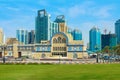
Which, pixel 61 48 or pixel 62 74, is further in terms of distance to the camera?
pixel 61 48

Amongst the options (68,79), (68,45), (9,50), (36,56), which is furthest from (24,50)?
(68,79)

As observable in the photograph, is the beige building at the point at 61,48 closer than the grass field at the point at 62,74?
No

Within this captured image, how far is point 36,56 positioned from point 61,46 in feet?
49.4

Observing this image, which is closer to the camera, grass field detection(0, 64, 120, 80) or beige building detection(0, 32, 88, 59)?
grass field detection(0, 64, 120, 80)

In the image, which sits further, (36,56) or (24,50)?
(24,50)

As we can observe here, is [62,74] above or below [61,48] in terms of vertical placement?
below

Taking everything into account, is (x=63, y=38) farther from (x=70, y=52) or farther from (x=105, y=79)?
(x=105, y=79)

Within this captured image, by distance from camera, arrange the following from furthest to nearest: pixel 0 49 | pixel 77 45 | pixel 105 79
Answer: pixel 0 49
pixel 77 45
pixel 105 79

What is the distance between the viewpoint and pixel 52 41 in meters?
168

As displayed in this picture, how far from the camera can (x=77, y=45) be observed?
6353 inches

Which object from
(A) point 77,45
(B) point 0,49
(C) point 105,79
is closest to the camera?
(C) point 105,79

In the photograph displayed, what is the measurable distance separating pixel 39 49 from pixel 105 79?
144629mm

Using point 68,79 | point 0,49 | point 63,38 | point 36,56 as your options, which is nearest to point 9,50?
point 0,49

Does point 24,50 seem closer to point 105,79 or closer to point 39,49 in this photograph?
point 39,49
